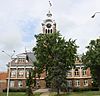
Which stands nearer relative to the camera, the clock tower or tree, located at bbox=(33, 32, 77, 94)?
tree, located at bbox=(33, 32, 77, 94)

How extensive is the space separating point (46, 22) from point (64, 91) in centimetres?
2839

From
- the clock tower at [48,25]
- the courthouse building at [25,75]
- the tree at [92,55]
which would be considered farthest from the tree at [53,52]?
the clock tower at [48,25]

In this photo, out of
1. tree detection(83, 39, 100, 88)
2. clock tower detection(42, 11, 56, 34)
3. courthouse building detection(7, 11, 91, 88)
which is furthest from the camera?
clock tower detection(42, 11, 56, 34)

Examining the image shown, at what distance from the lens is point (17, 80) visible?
75.9 m

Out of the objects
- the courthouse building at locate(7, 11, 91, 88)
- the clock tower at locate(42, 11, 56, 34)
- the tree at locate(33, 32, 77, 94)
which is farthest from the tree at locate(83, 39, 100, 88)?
the clock tower at locate(42, 11, 56, 34)

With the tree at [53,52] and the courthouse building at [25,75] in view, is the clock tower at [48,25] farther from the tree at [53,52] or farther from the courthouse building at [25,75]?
the tree at [53,52]

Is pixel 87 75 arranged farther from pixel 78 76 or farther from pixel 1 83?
pixel 1 83

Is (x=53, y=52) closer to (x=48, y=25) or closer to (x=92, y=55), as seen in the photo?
(x=92, y=55)

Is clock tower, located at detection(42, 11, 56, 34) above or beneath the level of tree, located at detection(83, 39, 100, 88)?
above

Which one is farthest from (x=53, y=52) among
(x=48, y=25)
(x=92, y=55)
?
(x=48, y=25)

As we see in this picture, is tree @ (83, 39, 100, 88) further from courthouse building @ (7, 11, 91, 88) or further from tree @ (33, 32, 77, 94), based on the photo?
courthouse building @ (7, 11, 91, 88)

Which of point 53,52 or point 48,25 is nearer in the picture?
point 53,52

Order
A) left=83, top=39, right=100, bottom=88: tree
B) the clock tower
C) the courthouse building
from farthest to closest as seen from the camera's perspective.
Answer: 1. the clock tower
2. the courthouse building
3. left=83, top=39, right=100, bottom=88: tree

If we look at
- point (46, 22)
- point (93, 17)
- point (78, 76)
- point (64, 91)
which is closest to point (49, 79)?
point (64, 91)
